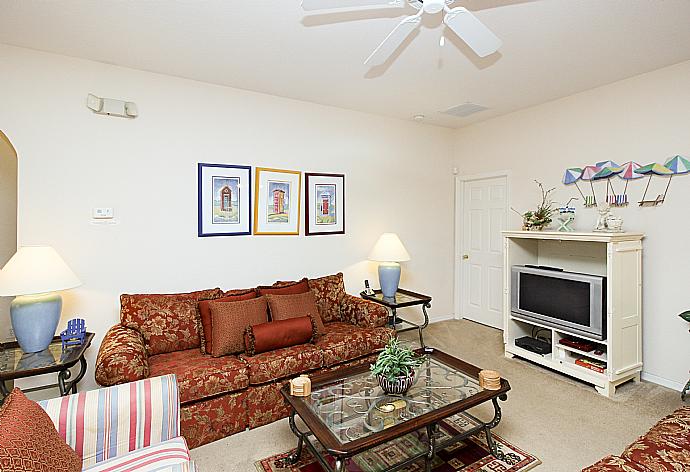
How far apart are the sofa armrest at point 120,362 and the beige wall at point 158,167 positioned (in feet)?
2.53

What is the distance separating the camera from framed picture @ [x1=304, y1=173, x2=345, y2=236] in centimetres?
410

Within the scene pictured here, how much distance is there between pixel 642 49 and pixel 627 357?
2506 millimetres

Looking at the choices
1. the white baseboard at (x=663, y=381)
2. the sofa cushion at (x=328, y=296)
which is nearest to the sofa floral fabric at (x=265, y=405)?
the sofa cushion at (x=328, y=296)

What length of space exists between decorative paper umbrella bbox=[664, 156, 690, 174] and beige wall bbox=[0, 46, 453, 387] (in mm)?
2711

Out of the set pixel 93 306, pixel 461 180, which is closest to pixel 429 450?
pixel 93 306

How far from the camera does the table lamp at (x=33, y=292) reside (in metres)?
2.39

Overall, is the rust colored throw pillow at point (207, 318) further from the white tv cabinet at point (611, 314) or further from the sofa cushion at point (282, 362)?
the white tv cabinet at point (611, 314)

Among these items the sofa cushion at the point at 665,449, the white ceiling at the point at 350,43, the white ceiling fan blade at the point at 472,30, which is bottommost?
the sofa cushion at the point at 665,449

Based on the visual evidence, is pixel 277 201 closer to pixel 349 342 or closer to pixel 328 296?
pixel 328 296

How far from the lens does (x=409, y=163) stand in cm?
488

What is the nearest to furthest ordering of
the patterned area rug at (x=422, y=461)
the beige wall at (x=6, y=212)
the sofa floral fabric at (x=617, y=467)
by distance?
the sofa floral fabric at (x=617, y=467)
the patterned area rug at (x=422, y=461)
the beige wall at (x=6, y=212)

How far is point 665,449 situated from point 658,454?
7cm

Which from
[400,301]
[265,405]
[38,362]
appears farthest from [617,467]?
[38,362]

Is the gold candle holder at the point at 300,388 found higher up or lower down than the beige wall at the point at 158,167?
lower down
